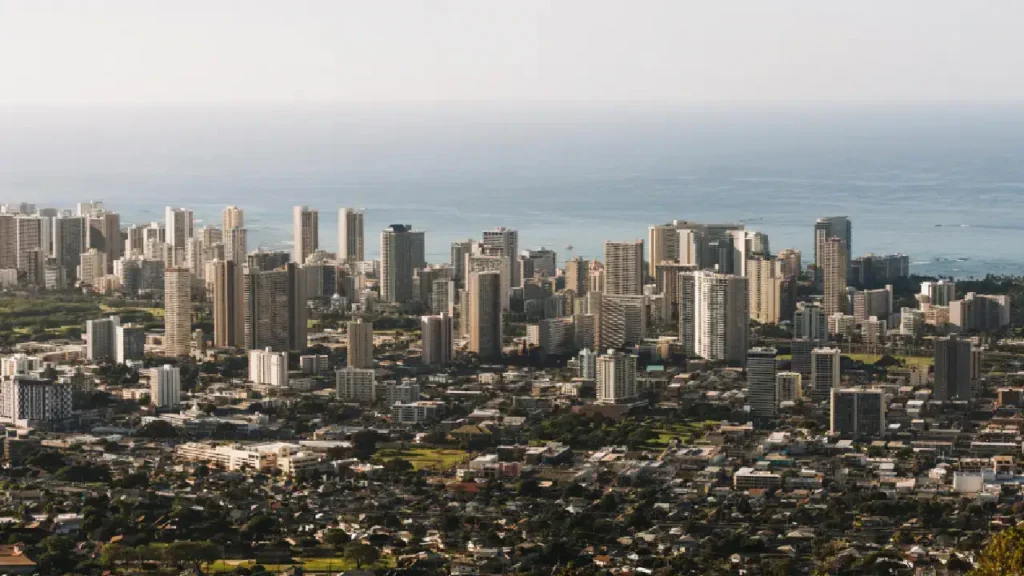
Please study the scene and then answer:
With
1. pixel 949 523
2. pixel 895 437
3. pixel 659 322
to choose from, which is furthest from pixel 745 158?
pixel 949 523

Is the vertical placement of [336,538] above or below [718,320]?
below

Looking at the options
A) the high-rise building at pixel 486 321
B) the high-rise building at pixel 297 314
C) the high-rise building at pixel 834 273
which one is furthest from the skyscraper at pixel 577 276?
the high-rise building at pixel 297 314

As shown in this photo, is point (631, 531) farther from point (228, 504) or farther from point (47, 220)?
point (47, 220)

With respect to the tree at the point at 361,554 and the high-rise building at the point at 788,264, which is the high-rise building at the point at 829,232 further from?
the tree at the point at 361,554

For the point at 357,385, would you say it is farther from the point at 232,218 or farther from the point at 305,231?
the point at 232,218

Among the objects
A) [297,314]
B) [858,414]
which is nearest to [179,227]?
[297,314]

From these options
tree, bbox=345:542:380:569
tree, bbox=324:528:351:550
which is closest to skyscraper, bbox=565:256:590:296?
tree, bbox=324:528:351:550
